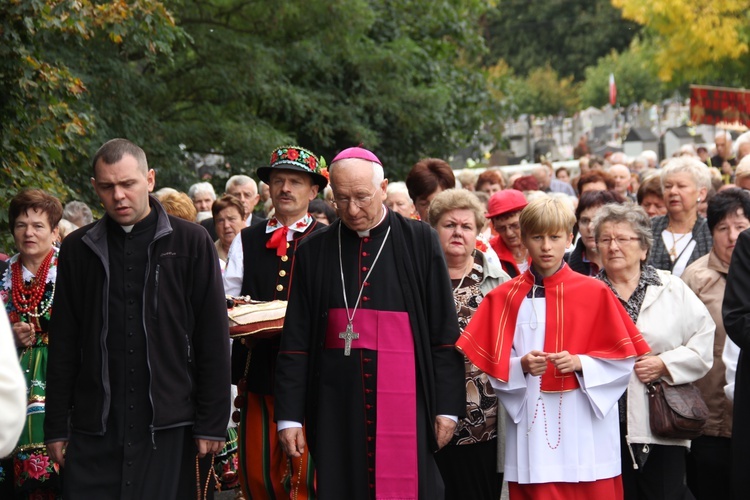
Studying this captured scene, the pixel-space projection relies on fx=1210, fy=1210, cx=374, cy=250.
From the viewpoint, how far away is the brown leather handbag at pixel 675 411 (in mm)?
6176

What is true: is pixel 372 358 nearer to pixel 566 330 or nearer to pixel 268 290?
pixel 566 330

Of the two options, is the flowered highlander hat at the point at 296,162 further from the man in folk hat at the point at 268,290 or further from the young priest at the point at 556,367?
the young priest at the point at 556,367

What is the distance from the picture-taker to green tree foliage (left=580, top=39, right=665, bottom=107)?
60.6 meters

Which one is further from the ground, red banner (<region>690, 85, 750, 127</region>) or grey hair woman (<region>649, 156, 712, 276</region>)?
red banner (<region>690, 85, 750, 127</region>)

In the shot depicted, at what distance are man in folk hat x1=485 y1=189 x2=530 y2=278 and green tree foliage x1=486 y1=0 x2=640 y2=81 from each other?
59.2m

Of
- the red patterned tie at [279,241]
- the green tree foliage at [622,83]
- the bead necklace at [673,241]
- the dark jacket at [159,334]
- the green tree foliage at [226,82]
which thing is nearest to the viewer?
the dark jacket at [159,334]

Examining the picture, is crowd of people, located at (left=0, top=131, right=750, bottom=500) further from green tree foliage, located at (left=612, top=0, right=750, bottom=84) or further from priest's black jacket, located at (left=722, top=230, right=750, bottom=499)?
green tree foliage, located at (left=612, top=0, right=750, bottom=84)

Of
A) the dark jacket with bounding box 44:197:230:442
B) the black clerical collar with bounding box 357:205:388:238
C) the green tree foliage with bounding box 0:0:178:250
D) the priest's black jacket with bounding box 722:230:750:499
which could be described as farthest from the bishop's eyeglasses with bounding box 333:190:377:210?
the green tree foliage with bounding box 0:0:178:250

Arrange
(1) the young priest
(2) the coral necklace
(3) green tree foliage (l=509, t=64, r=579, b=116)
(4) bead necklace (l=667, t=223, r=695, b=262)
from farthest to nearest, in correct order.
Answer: (3) green tree foliage (l=509, t=64, r=579, b=116) < (4) bead necklace (l=667, t=223, r=695, b=262) < (2) the coral necklace < (1) the young priest

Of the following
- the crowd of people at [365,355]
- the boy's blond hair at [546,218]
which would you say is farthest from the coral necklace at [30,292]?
the boy's blond hair at [546,218]

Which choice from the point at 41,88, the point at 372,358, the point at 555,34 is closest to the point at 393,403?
the point at 372,358

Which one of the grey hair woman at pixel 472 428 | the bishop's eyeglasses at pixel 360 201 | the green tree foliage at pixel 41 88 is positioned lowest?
the grey hair woman at pixel 472 428

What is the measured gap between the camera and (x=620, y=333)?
228 inches

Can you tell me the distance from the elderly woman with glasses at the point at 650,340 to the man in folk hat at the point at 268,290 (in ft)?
5.41
